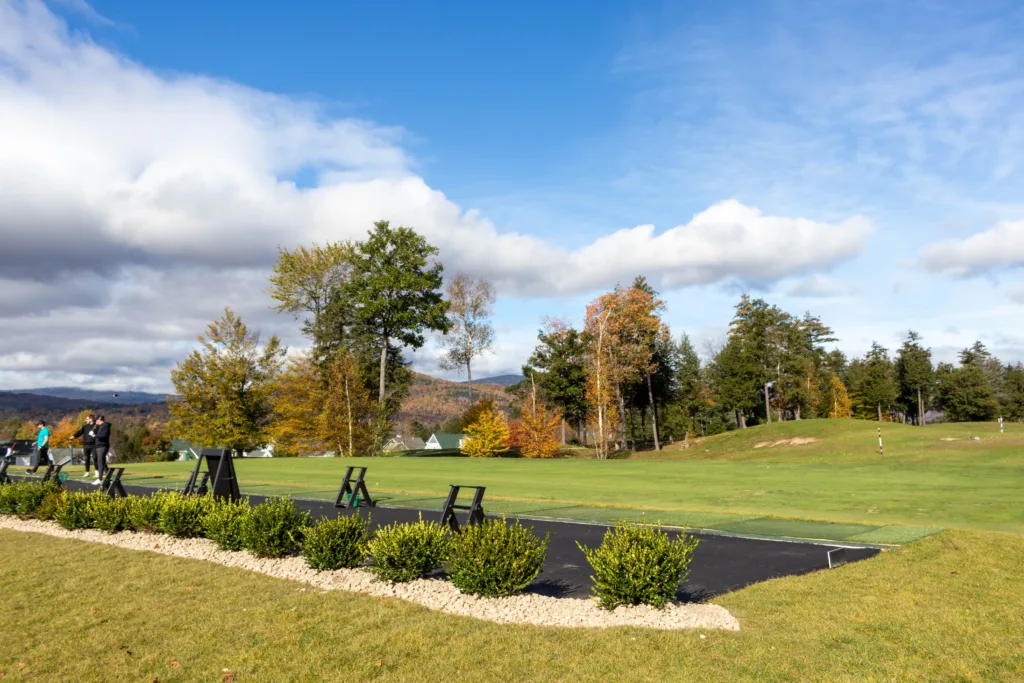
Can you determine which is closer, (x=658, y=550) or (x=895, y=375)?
(x=658, y=550)

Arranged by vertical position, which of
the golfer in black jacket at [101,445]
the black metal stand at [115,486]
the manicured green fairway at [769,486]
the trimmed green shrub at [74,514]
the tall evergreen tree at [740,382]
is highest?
the tall evergreen tree at [740,382]

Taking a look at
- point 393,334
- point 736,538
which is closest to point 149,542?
point 736,538

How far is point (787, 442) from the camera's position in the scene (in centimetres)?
4306

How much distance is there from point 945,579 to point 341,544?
769 centimetres

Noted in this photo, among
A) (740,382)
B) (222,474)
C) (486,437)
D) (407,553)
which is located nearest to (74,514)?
(222,474)

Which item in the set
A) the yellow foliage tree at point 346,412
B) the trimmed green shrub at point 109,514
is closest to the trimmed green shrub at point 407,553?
the trimmed green shrub at point 109,514

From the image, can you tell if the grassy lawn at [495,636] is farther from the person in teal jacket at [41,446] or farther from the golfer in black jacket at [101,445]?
the person in teal jacket at [41,446]

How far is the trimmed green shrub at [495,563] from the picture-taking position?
315 inches

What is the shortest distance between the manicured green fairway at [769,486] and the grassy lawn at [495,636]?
367 centimetres

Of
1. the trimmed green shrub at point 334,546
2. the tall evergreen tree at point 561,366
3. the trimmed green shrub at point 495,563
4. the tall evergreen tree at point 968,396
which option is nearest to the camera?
the trimmed green shrub at point 495,563

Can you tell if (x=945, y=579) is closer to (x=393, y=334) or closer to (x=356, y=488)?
(x=356, y=488)

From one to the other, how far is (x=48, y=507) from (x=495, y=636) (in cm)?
1225

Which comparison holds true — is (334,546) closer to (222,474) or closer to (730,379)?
(222,474)

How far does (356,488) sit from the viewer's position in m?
15.5
